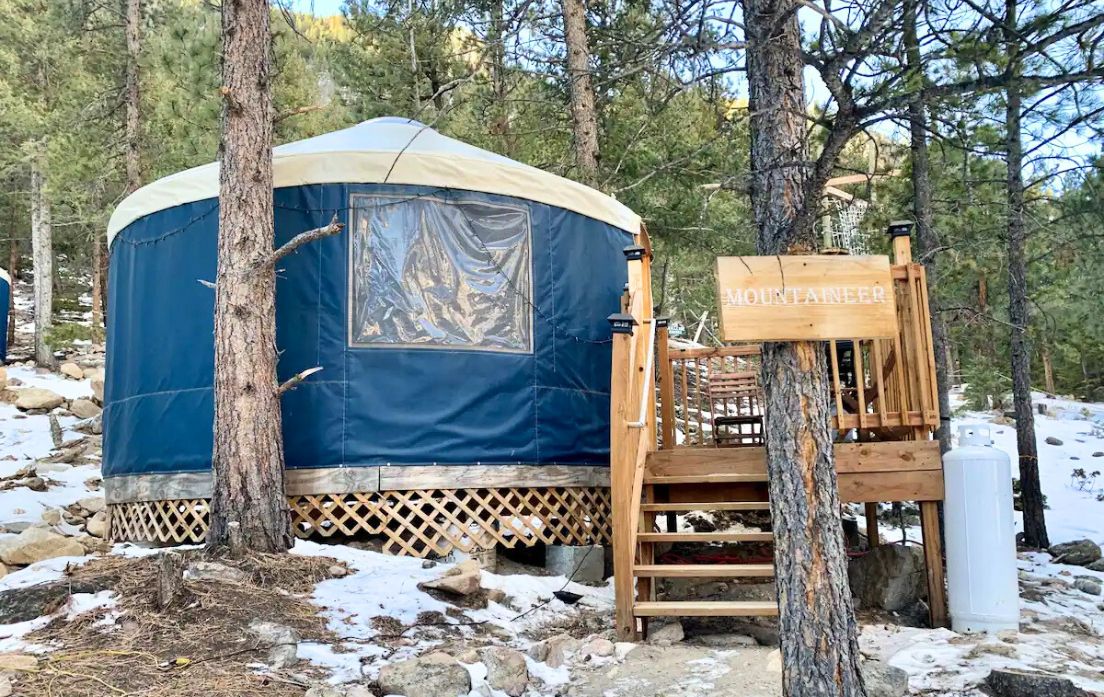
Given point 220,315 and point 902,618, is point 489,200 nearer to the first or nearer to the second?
point 220,315

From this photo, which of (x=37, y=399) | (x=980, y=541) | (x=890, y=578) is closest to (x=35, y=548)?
(x=890, y=578)

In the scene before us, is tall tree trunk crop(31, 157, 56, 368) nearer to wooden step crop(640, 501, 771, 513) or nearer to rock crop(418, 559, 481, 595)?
rock crop(418, 559, 481, 595)

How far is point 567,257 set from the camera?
575 centimetres

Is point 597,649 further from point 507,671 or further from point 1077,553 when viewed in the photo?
point 1077,553

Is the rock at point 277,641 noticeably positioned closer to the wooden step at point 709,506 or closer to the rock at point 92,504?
the wooden step at point 709,506

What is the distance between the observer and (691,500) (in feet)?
16.8

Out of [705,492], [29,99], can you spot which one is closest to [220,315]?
[705,492]

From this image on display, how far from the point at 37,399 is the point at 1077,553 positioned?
11.7 meters

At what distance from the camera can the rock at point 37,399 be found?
11234 mm

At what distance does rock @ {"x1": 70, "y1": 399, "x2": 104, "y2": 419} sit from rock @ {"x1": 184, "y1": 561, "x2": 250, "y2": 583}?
815 centimetres

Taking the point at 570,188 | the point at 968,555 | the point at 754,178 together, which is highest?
the point at 570,188

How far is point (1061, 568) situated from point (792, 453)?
16.8ft

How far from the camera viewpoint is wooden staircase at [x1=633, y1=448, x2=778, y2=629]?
396cm

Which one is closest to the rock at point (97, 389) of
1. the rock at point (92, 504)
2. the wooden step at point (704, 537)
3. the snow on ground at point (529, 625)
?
the rock at point (92, 504)
